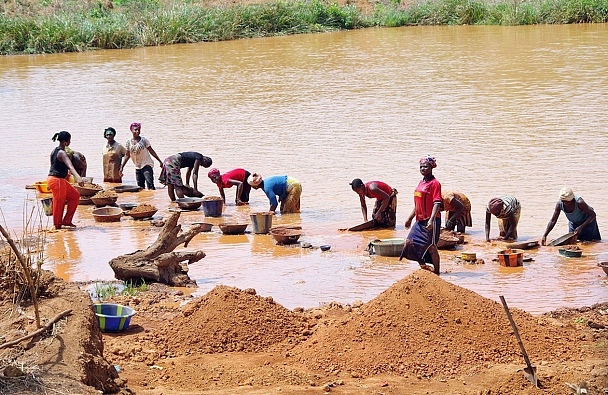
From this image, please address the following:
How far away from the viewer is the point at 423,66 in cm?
2856

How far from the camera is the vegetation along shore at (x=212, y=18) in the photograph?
1435 inches

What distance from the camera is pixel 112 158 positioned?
14.9 m

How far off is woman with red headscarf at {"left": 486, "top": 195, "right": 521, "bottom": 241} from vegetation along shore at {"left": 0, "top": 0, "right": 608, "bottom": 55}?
93.9 feet

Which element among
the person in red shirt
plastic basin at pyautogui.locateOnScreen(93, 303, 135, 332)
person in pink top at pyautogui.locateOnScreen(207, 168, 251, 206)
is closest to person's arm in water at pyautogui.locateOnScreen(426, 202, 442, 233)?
the person in red shirt

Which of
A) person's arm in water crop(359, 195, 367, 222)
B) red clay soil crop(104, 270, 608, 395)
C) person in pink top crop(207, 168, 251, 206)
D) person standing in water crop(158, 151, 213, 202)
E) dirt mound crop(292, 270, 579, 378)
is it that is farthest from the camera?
person standing in water crop(158, 151, 213, 202)

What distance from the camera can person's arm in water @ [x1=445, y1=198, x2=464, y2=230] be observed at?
10.9 m

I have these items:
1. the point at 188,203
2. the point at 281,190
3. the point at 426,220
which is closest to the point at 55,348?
the point at 426,220

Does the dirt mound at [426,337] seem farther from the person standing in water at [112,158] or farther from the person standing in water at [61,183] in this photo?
the person standing in water at [112,158]

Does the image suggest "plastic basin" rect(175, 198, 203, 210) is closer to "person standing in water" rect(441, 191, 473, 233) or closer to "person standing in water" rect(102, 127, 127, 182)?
"person standing in water" rect(102, 127, 127, 182)

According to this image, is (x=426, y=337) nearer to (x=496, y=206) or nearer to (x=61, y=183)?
(x=496, y=206)

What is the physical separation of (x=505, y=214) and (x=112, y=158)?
6.97 meters

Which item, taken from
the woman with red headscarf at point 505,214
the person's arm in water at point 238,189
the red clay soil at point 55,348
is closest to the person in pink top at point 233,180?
the person's arm in water at point 238,189

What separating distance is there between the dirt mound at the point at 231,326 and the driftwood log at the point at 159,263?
1553 millimetres

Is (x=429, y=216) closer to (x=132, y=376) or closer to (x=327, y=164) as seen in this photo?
(x=132, y=376)
